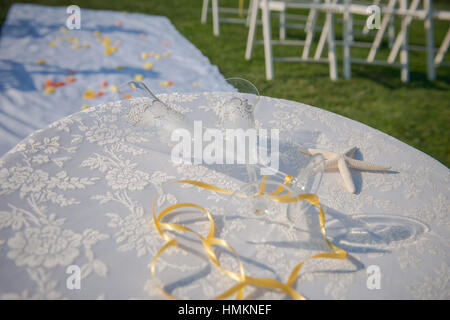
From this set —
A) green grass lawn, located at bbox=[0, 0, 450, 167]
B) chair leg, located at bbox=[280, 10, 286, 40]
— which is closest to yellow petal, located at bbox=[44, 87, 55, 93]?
green grass lawn, located at bbox=[0, 0, 450, 167]

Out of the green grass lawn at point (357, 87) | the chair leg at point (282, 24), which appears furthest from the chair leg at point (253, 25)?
the chair leg at point (282, 24)

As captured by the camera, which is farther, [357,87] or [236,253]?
[357,87]

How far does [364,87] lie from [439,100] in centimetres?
112

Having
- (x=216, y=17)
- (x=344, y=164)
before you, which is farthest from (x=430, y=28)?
(x=344, y=164)

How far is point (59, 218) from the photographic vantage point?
1002 millimetres

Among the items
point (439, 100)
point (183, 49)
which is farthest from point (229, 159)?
point (439, 100)

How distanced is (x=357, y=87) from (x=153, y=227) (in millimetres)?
4128

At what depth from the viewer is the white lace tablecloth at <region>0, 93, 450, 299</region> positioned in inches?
34.5

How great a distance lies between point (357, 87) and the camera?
4.29 metres

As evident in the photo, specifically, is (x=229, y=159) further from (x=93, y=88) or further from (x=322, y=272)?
(x=93, y=88)

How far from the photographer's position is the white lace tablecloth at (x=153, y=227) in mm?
877

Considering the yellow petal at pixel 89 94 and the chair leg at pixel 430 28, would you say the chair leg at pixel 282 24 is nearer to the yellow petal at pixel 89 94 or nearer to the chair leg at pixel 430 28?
the chair leg at pixel 430 28

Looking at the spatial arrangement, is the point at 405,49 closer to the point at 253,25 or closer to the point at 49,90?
the point at 253,25
